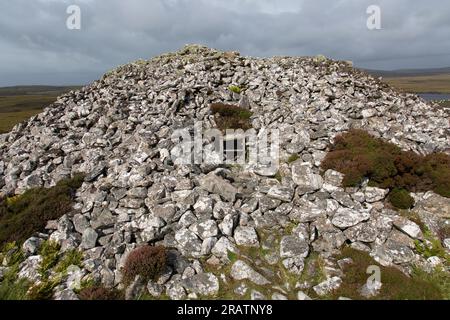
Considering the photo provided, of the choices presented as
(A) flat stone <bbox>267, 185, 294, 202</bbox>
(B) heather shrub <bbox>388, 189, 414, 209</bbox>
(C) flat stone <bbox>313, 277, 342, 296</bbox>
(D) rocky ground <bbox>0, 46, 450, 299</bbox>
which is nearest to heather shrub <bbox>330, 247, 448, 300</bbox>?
(C) flat stone <bbox>313, 277, 342, 296</bbox>

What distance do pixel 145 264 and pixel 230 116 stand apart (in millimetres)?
11697

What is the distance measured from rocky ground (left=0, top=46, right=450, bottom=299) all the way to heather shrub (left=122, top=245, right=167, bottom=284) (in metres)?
0.30

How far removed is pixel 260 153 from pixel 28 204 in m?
11.2

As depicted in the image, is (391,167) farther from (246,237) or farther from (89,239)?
(89,239)


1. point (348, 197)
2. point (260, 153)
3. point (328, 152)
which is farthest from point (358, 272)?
point (260, 153)

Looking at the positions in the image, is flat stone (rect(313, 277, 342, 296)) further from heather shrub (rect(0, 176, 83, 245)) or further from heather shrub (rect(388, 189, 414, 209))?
heather shrub (rect(0, 176, 83, 245))

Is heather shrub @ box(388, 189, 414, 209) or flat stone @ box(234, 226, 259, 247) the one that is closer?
flat stone @ box(234, 226, 259, 247)

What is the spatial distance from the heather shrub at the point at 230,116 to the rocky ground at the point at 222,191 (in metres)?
0.59

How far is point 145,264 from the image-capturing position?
984cm

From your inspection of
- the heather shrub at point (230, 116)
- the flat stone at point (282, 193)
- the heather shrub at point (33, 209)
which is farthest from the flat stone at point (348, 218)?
the heather shrub at point (33, 209)

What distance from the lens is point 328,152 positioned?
1505 cm

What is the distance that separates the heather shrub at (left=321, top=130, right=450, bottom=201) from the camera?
1304 cm
